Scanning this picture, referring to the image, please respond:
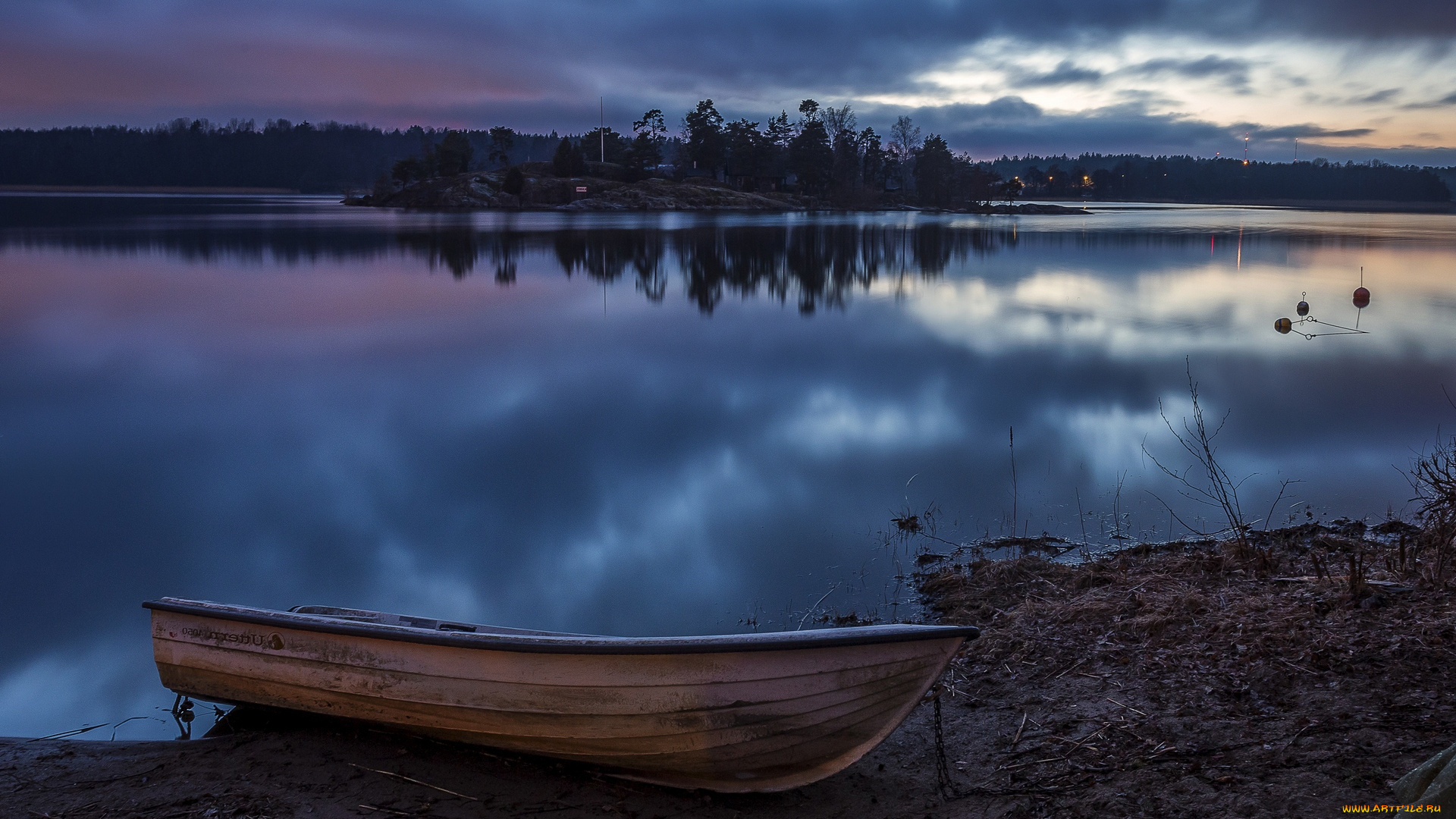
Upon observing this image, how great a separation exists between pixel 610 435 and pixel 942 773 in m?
9.44

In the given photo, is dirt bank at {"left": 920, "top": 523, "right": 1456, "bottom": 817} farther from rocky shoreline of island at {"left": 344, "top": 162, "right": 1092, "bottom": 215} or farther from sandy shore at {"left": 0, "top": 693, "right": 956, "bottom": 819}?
rocky shoreline of island at {"left": 344, "top": 162, "right": 1092, "bottom": 215}

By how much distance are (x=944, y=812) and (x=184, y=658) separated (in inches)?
199

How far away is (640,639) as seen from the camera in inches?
182

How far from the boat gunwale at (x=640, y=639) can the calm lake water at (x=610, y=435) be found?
2.21 metres

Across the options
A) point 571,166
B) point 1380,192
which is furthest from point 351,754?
point 1380,192

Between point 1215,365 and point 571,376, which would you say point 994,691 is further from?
point 1215,365

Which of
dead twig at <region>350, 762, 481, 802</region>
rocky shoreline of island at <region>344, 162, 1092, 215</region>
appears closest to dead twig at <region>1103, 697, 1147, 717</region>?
dead twig at <region>350, 762, 481, 802</region>

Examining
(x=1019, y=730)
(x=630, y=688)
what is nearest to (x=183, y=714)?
(x=630, y=688)

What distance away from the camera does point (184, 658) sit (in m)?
6.00

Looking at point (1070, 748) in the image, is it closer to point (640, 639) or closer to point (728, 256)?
point (640, 639)

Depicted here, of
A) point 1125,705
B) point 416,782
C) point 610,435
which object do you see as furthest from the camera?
point 610,435

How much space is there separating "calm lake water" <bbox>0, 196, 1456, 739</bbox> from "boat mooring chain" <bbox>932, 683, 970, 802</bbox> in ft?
8.21

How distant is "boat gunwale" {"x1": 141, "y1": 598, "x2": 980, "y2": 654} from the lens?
4531 millimetres

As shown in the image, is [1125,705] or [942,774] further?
[1125,705]
